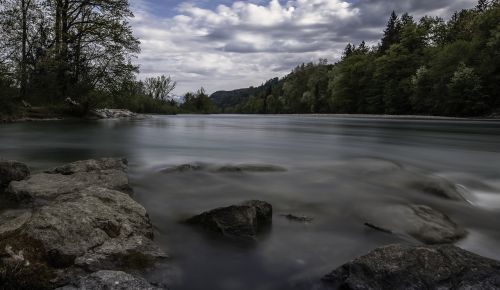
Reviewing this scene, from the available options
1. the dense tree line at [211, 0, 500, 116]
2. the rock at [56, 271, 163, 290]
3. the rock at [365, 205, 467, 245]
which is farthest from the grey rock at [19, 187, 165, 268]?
the dense tree line at [211, 0, 500, 116]

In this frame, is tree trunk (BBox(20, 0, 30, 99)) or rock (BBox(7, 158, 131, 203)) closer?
rock (BBox(7, 158, 131, 203))

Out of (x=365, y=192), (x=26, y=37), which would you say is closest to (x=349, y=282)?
(x=365, y=192)

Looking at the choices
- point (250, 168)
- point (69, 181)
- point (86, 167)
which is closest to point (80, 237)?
point (69, 181)

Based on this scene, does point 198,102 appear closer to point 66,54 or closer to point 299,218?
point 66,54

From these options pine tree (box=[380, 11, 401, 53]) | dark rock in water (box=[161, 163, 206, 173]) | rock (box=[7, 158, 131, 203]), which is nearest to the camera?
rock (box=[7, 158, 131, 203])

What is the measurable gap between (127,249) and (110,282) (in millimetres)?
842

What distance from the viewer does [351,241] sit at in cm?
446

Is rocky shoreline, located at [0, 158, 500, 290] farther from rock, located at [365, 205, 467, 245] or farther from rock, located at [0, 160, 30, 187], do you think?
rock, located at [0, 160, 30, 187]

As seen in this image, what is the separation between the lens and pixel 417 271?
124 inches

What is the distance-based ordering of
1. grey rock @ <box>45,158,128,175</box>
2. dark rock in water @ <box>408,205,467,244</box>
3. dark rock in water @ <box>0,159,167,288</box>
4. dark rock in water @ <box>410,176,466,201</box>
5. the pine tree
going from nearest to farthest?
dark rock in water @ <box>0,159,167,288</box>, dark rock in water @ <box>408,205,467,244</box>, dark rock in water @ <box>410,176,466,201</box>, grey rock @ <box>45,158,128,175</box>, the pine tree

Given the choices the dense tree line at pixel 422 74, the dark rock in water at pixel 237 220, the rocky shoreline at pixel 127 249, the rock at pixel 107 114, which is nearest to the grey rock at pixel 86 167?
the rocky shoreline at pixel 127 249

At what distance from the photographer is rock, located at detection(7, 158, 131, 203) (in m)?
5.00

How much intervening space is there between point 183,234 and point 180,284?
1.18 meters

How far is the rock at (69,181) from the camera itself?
16.4 ft
